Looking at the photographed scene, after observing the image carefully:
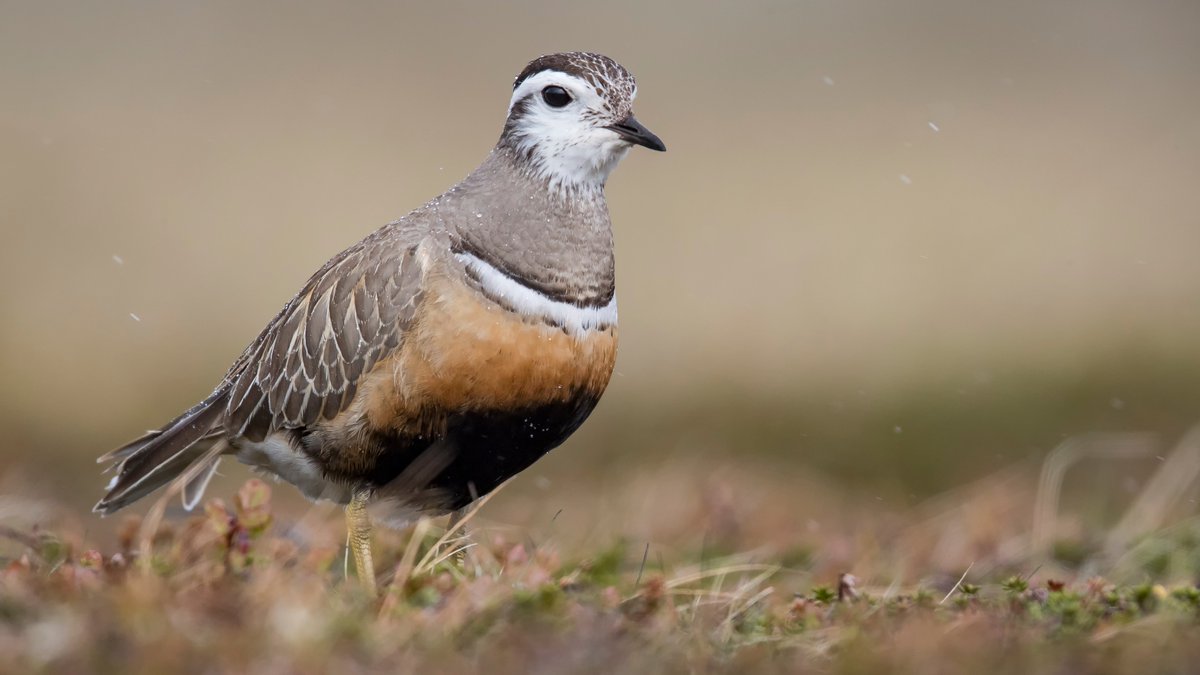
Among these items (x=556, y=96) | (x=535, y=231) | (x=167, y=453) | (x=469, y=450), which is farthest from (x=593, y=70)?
(x=167, y=453)

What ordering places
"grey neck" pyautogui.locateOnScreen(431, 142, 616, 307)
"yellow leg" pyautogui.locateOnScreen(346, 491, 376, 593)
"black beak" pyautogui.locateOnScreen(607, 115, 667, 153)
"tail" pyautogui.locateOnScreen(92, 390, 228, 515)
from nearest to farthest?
"yellow leg" pyautogui.locateOnScreen(346, 491, 376, 593) → "grey neck" pyautogui.locateOnScreen(431, 142, 616, 307) → "black beak" pyautogui.locateOnScreen(607, 115, 667, 153) → "tail" pyautogui.locateOnScreen(92, 390, 228, 515)

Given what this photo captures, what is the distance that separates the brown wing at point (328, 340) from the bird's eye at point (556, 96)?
2.90 ft

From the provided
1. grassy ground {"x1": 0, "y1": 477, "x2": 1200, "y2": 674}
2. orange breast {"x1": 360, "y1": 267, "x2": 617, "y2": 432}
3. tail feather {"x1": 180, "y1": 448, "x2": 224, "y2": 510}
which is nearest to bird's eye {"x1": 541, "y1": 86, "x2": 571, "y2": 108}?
orange breast {"x1": 360, "y1": 267, "x2": 617, "y2": 432}

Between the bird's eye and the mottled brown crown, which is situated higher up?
the mottled brown crown

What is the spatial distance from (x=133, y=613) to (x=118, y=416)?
9.26 m

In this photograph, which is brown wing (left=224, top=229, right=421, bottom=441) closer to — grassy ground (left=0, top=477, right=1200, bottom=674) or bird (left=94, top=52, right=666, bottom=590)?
bird (left=94, top=52, right=666, bottom=590)

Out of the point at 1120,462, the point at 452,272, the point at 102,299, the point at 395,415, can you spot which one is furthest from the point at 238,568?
the point at 102,299

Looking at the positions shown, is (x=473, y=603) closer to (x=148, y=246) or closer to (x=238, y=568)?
(x=238, y=568)

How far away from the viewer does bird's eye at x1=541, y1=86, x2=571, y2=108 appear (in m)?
6.07

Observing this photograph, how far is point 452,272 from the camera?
567 cm

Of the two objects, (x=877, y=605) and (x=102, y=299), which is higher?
(x=877, y=605)

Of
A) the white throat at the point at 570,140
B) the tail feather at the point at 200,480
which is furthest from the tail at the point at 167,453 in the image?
the white throat at the point at 570,140

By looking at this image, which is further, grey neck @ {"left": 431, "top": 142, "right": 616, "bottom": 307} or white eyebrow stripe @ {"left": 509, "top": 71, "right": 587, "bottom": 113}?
white eyebrow stripe @ {"left": 509, "top": 71, "right": 587, "bottom": 113}

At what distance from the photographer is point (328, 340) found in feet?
19.7
